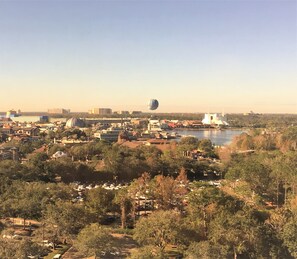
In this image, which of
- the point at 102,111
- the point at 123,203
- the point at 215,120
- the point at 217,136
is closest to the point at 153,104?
the point at 215,120

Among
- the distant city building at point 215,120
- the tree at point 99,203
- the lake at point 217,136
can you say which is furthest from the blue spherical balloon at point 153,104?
the tree at point 99,203

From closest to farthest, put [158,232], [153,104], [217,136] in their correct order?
[158,232]
[217,136]
[153,104]

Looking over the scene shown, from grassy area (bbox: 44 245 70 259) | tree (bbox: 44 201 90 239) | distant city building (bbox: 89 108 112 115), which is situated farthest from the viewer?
→ distant city building (bbox: 89 108 112 115)

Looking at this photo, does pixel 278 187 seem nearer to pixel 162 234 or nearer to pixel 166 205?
pixel 166 205

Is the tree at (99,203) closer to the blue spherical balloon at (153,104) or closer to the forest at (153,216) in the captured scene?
the forest at (153,216)

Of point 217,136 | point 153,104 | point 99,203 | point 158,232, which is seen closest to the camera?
point 158,232

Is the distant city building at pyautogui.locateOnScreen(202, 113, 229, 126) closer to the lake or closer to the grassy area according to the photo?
the lake

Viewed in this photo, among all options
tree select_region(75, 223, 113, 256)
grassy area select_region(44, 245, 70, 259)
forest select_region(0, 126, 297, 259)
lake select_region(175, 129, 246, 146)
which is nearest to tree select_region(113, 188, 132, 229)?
forest select_region(0, 126, 297, 259)

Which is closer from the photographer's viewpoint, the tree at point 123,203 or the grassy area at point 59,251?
the grassy area at point 59,251

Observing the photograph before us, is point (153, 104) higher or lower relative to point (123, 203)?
higher

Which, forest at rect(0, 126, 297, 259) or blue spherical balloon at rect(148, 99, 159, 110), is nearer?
forest at rect(0, 126, 297, 259)

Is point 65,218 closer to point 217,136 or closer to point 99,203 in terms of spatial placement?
point 99,203
